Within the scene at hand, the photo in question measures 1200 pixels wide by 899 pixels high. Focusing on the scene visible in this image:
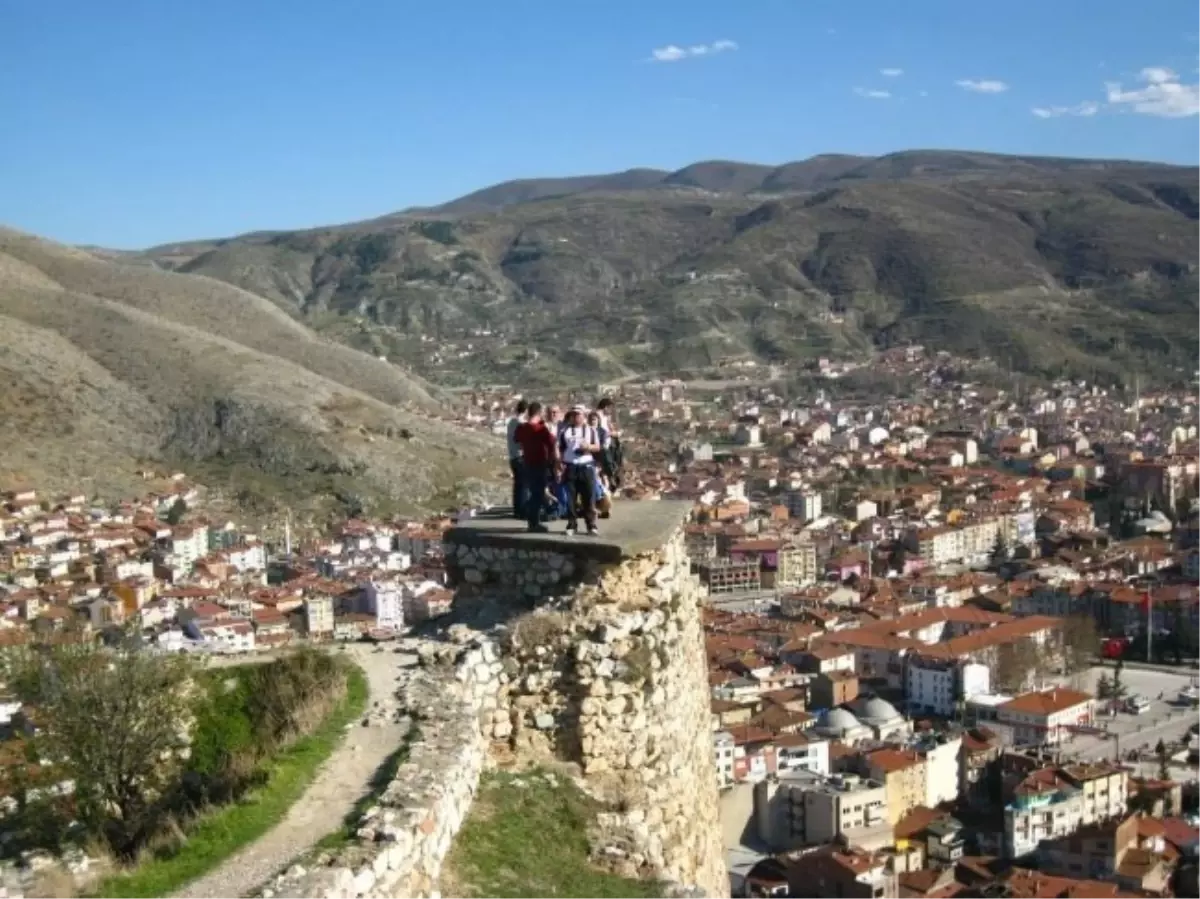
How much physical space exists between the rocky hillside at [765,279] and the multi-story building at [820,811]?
82.5 meters

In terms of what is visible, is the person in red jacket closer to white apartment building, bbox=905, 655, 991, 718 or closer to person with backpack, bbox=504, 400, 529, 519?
person with backpack, bbox=504, 400, 529, 519

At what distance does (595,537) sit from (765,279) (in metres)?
139

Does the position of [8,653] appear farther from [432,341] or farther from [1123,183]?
[1123,183]

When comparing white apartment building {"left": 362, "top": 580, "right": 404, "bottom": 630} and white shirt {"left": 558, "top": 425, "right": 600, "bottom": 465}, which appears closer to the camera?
white shirt {"left": 558, "top": 425, "right": 600, "bottom": 465}

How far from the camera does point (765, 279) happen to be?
142875 mm

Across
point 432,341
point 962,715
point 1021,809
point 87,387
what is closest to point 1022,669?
point 962,715

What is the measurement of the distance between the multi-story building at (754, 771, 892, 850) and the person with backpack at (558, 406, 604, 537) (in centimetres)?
2281

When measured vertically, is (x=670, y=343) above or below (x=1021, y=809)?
Result: above

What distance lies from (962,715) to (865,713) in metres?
3.13

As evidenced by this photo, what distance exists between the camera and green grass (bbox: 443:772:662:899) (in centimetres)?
429

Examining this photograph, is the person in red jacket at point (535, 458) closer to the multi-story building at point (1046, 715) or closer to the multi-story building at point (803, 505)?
the multi-story building at point (1046, 715)

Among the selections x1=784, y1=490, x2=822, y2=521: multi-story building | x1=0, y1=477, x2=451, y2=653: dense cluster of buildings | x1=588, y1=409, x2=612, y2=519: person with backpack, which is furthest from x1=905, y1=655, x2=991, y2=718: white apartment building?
x1=588, y1=409, x2=612, y2=519: person with backpack

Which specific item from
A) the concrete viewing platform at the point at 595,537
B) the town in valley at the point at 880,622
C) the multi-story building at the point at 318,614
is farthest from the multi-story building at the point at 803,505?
the concrete viewing platform at the point at 595,537

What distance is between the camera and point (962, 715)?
37.8 m
